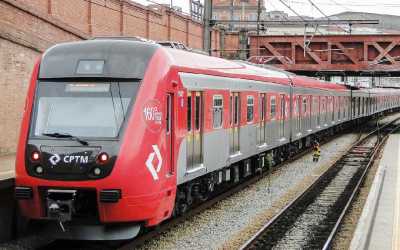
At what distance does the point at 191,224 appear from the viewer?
1131 cm

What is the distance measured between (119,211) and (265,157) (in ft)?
36.7

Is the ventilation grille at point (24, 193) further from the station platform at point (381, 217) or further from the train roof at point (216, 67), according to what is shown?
the station platform at point (381, 217)

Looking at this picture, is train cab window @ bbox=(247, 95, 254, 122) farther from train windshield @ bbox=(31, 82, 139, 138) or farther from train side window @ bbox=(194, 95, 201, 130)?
train windshield @ bbox=(31, 82, 139, 138)

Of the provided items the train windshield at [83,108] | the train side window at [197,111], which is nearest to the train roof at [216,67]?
the train side window at [197,111]

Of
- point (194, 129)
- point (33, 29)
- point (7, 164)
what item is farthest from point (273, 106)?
point (33, 29)

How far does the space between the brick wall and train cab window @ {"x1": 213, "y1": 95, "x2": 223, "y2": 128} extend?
29.7 ft

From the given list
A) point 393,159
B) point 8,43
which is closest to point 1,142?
point 8,43

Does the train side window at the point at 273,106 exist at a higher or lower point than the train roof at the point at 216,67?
lower

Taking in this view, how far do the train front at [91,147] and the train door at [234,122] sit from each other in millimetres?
4634

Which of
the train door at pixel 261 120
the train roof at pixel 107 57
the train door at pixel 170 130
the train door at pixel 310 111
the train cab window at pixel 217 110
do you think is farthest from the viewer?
the train door at pixel 310 111

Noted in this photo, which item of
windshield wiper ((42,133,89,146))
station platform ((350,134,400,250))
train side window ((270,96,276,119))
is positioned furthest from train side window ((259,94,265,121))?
windshield wiper ((42,133,89,146))

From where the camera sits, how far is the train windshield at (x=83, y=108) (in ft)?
28.3

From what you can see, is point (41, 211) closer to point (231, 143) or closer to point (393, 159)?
point (231, 143)

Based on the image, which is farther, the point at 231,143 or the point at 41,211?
the point at 231,143
